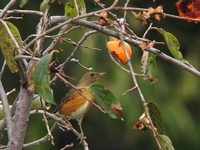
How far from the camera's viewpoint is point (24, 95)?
4.58ft

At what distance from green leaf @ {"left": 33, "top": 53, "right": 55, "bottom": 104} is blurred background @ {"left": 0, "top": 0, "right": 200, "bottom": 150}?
336cm

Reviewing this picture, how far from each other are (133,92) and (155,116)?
13.2 feet

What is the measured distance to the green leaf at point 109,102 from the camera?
47.6 inches

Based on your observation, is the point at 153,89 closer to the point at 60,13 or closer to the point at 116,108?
the point at 60,13

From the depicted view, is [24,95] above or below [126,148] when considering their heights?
above

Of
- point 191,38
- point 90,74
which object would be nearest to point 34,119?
point 191,38

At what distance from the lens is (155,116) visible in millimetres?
1178

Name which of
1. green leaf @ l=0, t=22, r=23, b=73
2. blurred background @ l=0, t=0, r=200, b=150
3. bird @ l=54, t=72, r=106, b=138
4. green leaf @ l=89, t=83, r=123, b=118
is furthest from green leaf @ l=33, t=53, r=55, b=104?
blurred background @ l=0, t=0, r=200, b=150

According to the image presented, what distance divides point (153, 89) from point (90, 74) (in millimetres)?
2659

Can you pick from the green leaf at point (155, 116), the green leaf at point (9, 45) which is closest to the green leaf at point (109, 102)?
the green leaf at point (155, 116)

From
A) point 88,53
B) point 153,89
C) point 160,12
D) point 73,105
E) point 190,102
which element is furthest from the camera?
point 190,102

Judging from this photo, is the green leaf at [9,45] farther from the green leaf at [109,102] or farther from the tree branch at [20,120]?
the green leaf at [109,102]

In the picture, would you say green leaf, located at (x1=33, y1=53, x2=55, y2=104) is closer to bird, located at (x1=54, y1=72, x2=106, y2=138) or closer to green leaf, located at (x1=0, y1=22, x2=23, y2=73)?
green leaf, located at (x1=0, y1=22, x2=23, y2=73)

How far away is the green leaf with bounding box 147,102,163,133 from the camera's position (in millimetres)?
1167
